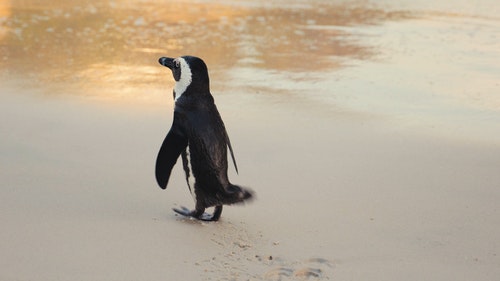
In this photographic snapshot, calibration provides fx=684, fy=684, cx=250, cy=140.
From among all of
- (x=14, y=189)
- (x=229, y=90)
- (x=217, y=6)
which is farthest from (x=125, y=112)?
(x=217, y=6)

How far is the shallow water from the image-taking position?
22.1 feet

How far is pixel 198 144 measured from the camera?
134 inches

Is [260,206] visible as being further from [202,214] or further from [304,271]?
[304,271]

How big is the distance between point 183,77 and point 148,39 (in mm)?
6732

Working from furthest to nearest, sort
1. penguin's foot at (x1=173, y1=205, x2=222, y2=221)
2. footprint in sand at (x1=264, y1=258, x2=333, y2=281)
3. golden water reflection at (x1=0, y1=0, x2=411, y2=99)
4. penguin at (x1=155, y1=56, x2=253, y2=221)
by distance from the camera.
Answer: golden water reflection at (x1=0, y1=0, x2=411, y2=99) < penguin's foot at (x1=173, y1=205, x2=222, y2=221) < penguin at (x1=155, y1=56, x2=253, y2=221) < footprint in sand at (x1=264, y1=258, x2=333, y2=281)

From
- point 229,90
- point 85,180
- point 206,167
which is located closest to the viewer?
point 206,167

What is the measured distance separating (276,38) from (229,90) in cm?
373

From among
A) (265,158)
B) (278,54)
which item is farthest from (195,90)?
(278,54)

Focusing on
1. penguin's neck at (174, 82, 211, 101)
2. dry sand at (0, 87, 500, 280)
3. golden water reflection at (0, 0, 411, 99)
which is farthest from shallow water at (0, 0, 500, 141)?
penguin's neck at (174, 82, 211, 101)

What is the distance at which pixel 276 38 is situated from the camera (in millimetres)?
10531

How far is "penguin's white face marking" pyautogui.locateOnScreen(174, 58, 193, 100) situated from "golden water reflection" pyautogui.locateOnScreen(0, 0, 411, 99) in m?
3.20

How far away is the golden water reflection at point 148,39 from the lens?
7.56 metres

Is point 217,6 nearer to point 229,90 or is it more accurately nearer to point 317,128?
point 229,90

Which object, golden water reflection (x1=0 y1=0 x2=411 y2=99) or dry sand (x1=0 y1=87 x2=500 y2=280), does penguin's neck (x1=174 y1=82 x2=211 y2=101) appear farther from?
golden water reflection (x1=0 y1=0 x2=411 y2=99)
